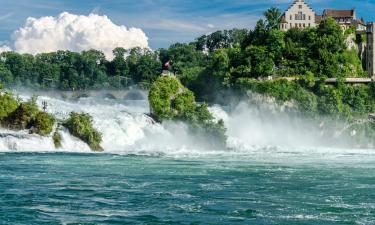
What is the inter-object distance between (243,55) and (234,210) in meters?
41.9

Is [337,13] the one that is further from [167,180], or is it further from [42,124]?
[167,180]

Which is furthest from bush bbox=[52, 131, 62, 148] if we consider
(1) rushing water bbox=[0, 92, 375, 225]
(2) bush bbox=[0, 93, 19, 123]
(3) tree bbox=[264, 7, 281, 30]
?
(3) tree bbox=[264, 7, 281, 30]

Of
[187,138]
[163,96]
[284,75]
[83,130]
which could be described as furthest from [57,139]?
[284,75]

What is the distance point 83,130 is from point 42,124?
2.88m

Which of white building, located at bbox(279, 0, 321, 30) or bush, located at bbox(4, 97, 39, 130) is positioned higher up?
white building, located at bbox(279, 0, 321, 30)

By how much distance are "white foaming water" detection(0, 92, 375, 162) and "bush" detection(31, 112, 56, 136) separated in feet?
1.72

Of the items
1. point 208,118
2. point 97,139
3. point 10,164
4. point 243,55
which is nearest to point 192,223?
point 10,164

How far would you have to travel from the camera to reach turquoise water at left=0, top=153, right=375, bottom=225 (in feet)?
74.8

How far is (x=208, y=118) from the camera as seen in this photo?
53.4 meters

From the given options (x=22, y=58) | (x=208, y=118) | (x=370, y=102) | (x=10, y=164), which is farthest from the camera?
(x=22, y=58)

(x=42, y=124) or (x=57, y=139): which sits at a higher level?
(x=42, y=124)

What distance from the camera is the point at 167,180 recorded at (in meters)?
31.0

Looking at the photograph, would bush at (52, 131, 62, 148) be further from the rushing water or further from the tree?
the tree

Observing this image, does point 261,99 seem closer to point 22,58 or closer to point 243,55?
point 243,55
